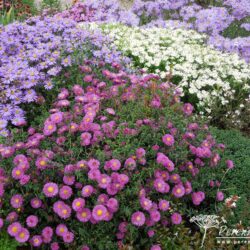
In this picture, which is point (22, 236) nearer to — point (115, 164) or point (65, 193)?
point (65, 193)

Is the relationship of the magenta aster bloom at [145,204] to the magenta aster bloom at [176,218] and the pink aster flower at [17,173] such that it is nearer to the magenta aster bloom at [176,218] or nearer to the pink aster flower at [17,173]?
the magenta aster bloom at [176,218]

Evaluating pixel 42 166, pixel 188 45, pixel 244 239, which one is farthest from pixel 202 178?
pixel 188 45

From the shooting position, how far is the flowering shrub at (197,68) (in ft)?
13.1

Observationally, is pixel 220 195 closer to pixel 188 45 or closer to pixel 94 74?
pixel 94 74

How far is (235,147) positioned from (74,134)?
134 cm

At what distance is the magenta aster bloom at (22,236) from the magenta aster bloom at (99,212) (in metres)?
0.37

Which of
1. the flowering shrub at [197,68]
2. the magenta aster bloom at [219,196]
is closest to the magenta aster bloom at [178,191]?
the magenta aster bloom at [219,196]

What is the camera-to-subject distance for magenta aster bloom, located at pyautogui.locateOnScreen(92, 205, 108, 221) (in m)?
2.27

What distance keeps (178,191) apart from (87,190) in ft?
1.78

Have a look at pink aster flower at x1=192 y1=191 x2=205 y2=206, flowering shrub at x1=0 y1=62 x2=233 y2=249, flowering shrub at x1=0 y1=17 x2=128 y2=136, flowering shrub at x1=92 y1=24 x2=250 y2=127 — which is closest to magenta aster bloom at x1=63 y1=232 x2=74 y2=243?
flowering shrub at x1=0 y1=62 x2=233 y2=249

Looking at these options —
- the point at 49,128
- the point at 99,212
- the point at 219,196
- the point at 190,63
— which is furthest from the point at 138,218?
the point at 190,63

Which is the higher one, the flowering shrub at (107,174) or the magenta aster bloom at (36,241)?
the flowering shrub at (107,174)

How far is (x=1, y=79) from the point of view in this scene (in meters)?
3.32

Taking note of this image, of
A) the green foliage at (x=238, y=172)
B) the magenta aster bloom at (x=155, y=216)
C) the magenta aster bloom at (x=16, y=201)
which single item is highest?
the magenta aster bloom at (x=16, y=201)
